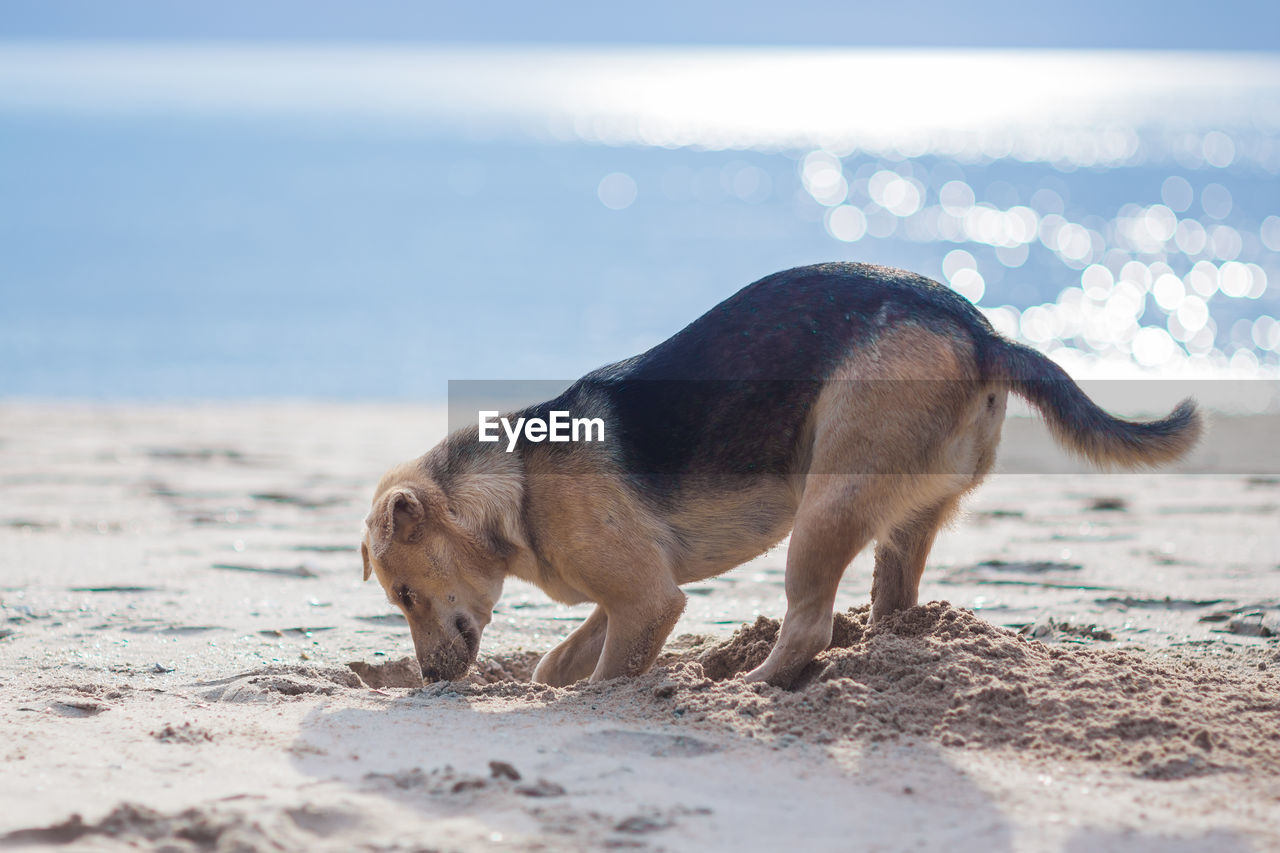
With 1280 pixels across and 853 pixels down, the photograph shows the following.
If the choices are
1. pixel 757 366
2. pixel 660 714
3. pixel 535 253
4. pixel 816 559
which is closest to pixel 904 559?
pixel 816 559

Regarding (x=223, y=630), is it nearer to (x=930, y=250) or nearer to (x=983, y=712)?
(x=983, y=712)

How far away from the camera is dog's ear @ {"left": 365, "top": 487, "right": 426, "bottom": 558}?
5.18 m

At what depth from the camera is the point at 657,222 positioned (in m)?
40.1

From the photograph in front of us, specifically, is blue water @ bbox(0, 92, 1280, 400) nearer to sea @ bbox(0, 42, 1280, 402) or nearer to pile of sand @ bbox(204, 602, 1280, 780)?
sea @ bbox(0, 42, 1280, 402)

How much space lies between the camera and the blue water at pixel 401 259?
21.6 meters

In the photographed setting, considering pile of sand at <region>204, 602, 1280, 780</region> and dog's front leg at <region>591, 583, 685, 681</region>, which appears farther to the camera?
dog's front leg at <region>591, 583, 685, 681</region>

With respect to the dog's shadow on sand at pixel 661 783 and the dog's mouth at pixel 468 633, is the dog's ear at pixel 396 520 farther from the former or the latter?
the dog's shadow on sand at pixel 661 783

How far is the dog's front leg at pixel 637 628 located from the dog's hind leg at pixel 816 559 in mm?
456

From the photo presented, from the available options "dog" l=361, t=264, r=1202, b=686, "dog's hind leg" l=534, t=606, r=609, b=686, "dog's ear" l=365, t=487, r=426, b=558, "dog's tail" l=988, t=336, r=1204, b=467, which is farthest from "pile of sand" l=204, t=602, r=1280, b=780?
"dog's tail" l=988, t=336, r=1204, b=467

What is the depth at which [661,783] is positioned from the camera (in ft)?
11.9

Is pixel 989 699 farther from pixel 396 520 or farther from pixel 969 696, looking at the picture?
pixel 396 520

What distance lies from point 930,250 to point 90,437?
2140cm

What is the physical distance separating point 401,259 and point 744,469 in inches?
1206

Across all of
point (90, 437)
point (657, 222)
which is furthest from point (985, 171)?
point (90, 437)
